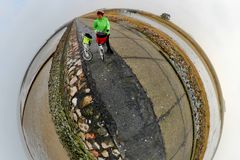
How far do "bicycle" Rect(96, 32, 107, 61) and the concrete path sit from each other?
2 centimetres

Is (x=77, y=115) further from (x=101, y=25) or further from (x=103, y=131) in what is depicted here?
(x=101, y=25)

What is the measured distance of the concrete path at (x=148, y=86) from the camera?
131 cm

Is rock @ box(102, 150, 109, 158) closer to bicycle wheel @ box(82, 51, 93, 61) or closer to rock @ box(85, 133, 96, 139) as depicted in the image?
rock @ box(85, 133, 96, 139)

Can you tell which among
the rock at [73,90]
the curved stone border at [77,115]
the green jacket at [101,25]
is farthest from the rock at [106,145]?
the green jacket at [101,25]

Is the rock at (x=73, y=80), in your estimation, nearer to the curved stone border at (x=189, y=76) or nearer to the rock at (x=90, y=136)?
the rock at (x=90, y=136)

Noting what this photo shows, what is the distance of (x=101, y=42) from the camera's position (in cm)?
135

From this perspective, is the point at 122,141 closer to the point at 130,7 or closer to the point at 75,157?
the point at 75,157

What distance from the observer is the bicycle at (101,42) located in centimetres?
134

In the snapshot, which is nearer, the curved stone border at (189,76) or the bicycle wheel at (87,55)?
the bicycle wheel at (87,55)

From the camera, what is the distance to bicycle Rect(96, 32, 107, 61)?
4.40 feet

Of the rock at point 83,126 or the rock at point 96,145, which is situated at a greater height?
the rock at point 83,126

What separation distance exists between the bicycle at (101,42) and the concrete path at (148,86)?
0.02 meters

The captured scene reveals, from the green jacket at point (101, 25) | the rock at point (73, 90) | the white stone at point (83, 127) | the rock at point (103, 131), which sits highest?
the green jacket at point (101, 25)

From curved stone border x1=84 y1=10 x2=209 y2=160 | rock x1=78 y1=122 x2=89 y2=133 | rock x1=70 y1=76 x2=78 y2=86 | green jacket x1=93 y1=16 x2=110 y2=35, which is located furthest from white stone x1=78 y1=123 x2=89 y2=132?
curved stone border x1=84 y1=10 x2=209 y2=160
